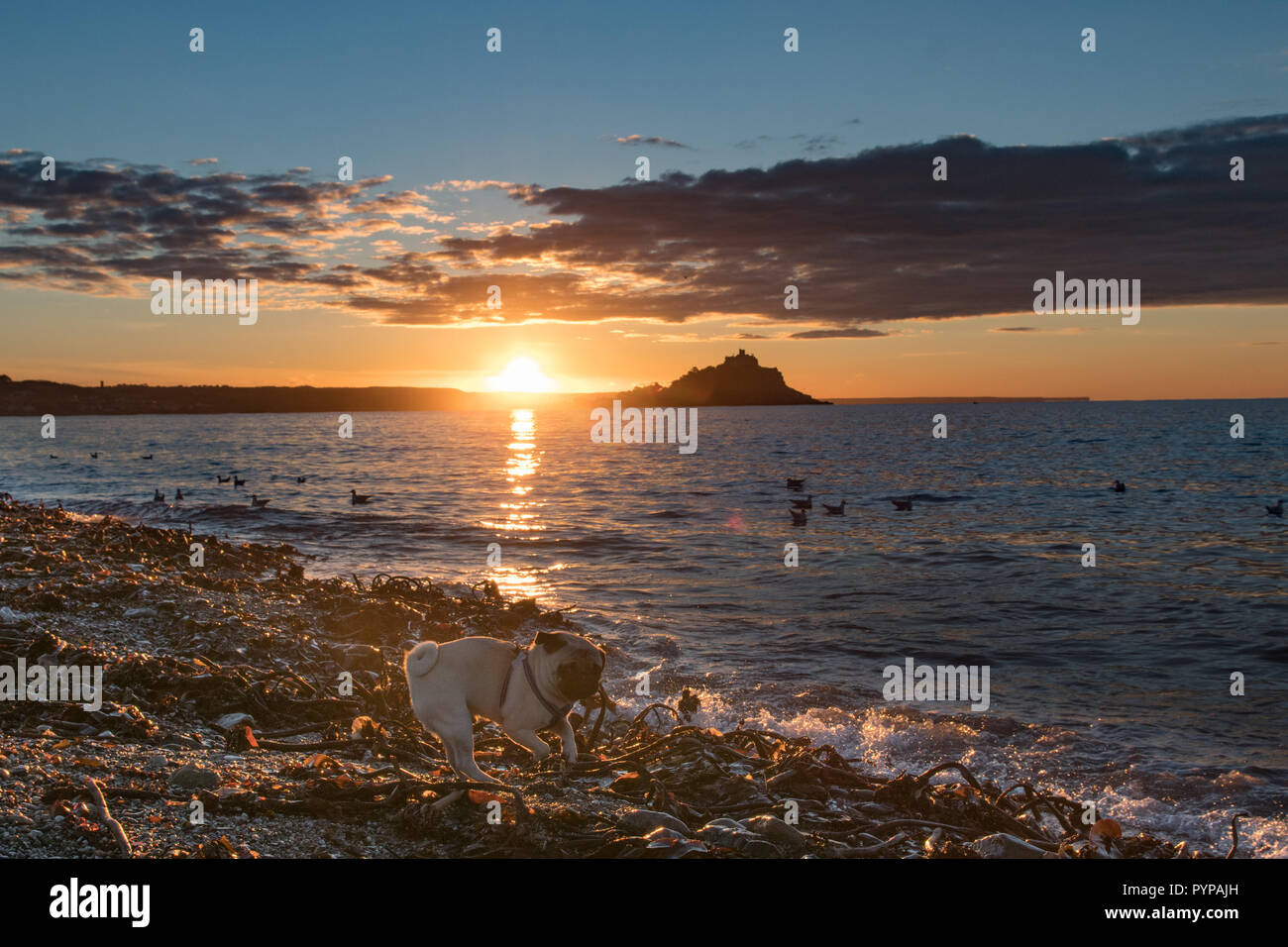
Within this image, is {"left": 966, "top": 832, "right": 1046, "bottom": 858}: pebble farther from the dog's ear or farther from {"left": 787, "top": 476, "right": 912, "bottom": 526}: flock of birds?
{"left": 787, "top": 476, "right": 912, "bottom": 526}: flock of birds

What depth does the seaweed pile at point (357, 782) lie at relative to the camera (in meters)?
4.64

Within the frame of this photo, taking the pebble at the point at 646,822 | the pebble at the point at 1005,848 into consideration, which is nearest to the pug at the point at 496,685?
the pebble at the point at 646,822

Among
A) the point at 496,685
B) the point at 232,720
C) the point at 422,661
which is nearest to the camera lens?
the point at 422,661

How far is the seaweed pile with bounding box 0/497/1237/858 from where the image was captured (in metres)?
4.64

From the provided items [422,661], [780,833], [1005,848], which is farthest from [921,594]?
[422,661]

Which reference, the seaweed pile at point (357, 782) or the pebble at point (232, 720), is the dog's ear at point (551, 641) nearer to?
the seaweed pile at point (357, 782)

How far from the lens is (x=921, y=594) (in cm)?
1911

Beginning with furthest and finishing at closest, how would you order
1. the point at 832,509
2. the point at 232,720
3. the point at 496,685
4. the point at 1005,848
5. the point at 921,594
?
1. the point at 832,509
2. the point at 921,594
3. the point at 232,720
4. the point at 496,685
5. the point at 1005,848

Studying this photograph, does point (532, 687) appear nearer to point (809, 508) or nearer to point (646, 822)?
point (646, 822)

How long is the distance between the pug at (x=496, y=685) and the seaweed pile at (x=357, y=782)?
1.06 ft

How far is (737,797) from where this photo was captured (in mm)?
6336

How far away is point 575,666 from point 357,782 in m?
1.73
